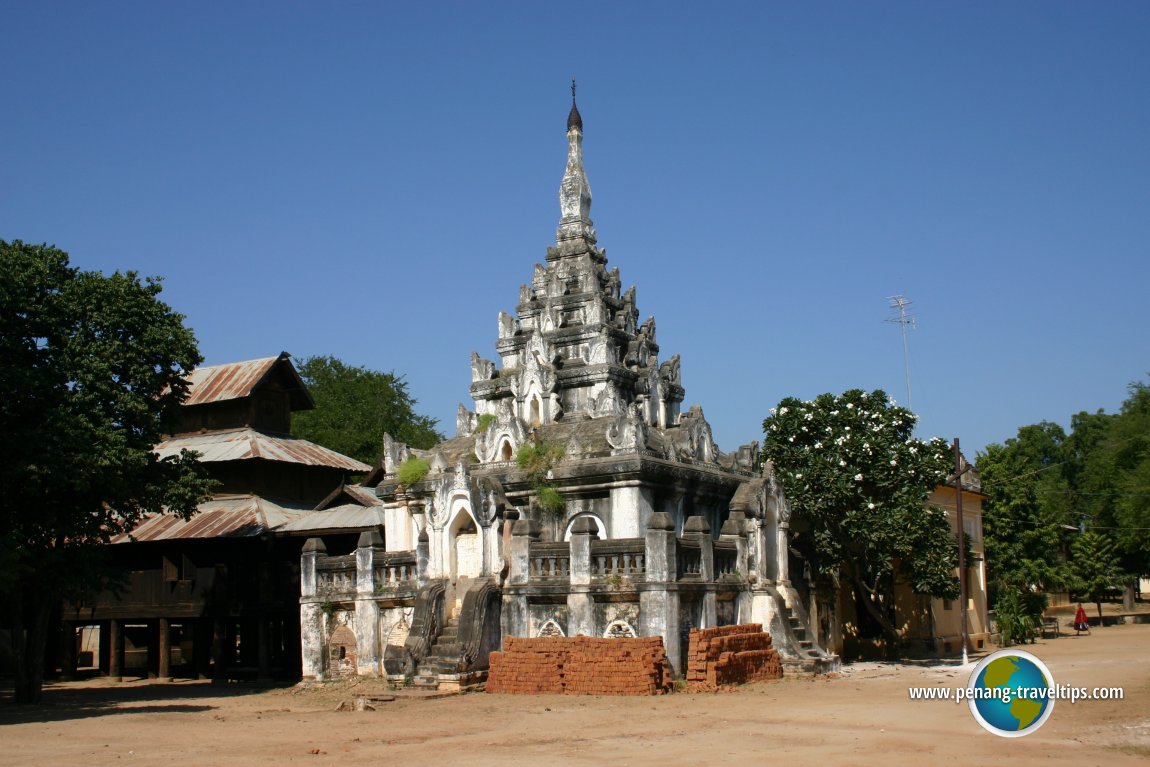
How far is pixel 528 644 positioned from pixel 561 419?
762cm

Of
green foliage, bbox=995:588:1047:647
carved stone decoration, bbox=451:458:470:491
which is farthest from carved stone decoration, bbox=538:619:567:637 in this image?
green foliage, bbox=995:588:1047:647

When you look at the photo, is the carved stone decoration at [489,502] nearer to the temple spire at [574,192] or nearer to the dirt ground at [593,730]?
the dirt ground at [593,730]

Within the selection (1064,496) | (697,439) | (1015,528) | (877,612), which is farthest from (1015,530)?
(1064,496)

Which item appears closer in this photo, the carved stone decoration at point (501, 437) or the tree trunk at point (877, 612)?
the carved stone decoration at point (501, 437)

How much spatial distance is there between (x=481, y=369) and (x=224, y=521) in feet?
29.9

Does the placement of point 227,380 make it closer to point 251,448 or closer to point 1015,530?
point 251,448

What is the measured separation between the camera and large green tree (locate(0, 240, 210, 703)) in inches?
891

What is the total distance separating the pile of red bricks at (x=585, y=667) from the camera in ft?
68.6

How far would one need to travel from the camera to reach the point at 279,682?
98.0 ft

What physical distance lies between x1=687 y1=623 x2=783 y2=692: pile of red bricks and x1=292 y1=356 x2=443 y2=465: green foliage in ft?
110

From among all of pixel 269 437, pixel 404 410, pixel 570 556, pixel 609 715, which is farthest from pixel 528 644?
pixel 404 410

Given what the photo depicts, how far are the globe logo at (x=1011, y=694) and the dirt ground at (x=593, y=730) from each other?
0.72 feet

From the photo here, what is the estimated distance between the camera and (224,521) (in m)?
33.2

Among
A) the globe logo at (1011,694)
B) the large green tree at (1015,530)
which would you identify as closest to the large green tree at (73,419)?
the globe logo at (1011,694)
